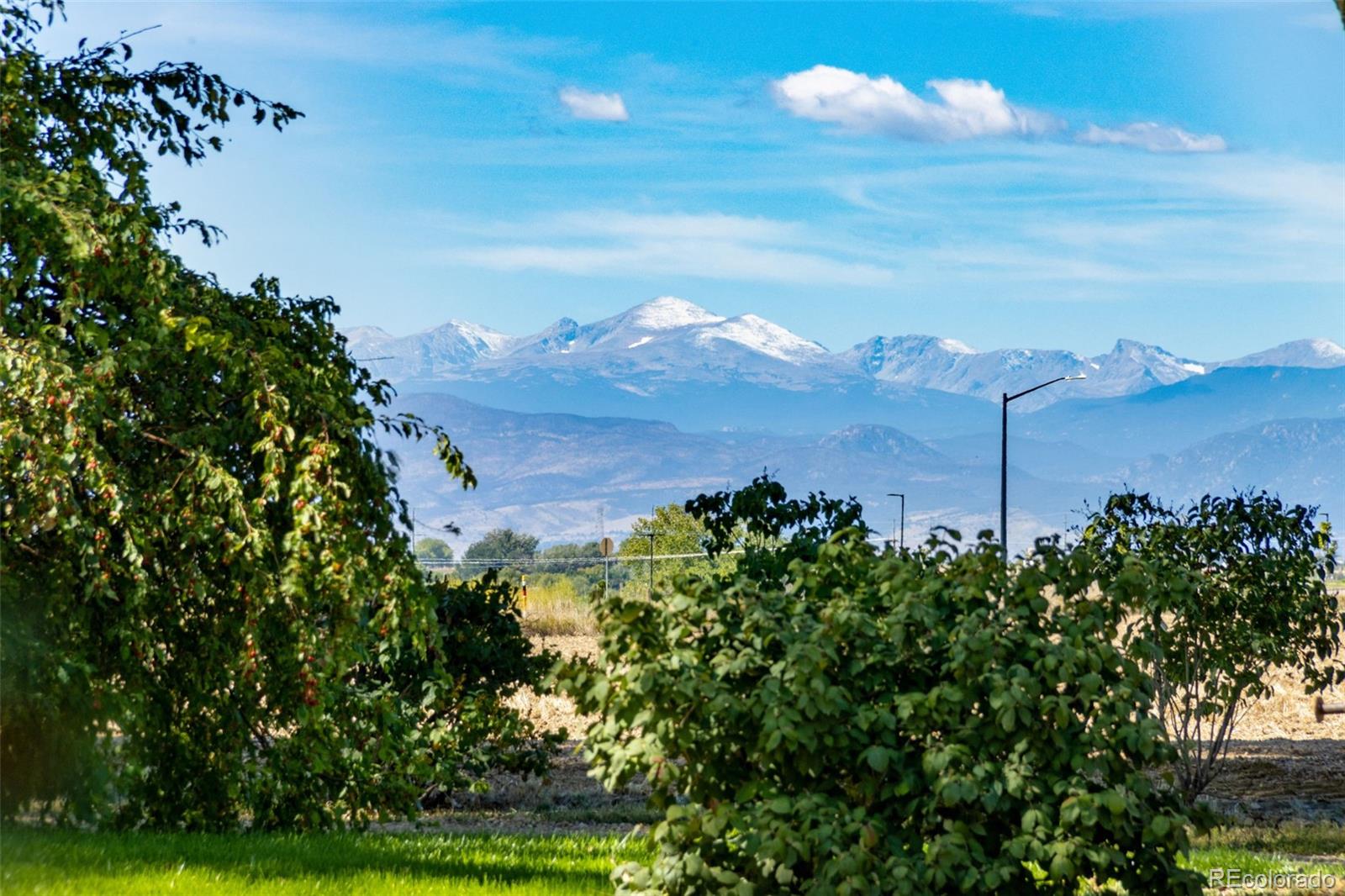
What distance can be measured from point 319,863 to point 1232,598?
6.86 m

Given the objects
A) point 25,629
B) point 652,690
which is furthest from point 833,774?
point 25,629

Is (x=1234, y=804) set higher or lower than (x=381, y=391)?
lower

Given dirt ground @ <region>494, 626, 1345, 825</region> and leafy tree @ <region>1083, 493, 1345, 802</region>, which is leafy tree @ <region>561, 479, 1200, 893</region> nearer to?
dirt ground @ <region>494, 626, 1345, 825</region>

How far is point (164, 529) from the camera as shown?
6.34m

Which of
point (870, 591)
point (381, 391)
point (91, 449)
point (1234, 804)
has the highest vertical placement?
point (381, 391)

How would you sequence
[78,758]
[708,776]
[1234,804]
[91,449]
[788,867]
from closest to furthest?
[788,867], [708,776], [91,449], [78,758], [1234,804]

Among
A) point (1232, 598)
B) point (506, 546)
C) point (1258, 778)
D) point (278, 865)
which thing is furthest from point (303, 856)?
point (506, 546)

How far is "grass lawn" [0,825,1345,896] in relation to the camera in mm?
5574

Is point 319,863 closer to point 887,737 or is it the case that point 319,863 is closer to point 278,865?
point 278,865

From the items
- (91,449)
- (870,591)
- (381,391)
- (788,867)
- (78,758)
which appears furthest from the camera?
(381,391)

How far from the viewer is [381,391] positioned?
784 cm

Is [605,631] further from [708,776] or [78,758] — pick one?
[78,758]

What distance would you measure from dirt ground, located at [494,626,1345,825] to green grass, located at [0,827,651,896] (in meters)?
Result: 2.35

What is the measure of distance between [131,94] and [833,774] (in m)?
6.01
